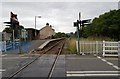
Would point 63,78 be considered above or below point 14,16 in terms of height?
below

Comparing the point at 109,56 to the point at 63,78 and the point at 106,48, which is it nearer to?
the point at 106,48

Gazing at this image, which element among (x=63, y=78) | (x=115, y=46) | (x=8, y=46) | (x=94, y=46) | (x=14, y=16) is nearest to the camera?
(x=63, y=78)

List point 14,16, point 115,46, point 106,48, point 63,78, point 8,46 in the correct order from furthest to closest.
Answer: point 8,46
point 14,16
point 106,48
point 115,46
point 63,78

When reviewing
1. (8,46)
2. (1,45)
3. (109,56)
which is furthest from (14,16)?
(109,56)

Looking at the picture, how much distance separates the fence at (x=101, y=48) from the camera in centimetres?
2322

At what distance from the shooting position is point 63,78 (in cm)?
1105

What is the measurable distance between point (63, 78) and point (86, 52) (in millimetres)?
14980

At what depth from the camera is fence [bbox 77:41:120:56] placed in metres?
23.2

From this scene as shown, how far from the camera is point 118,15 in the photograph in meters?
70.2

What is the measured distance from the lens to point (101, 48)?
2544 centimetres

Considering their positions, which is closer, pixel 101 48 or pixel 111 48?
pixel 111 48

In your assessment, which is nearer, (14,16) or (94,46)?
(94,46)

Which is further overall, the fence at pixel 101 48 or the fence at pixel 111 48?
the fence at pixel 101 48

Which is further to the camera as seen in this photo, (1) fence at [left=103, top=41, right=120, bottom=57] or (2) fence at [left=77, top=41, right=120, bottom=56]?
(2) fence at [left=77, top=41, right=120, bottom=56]
